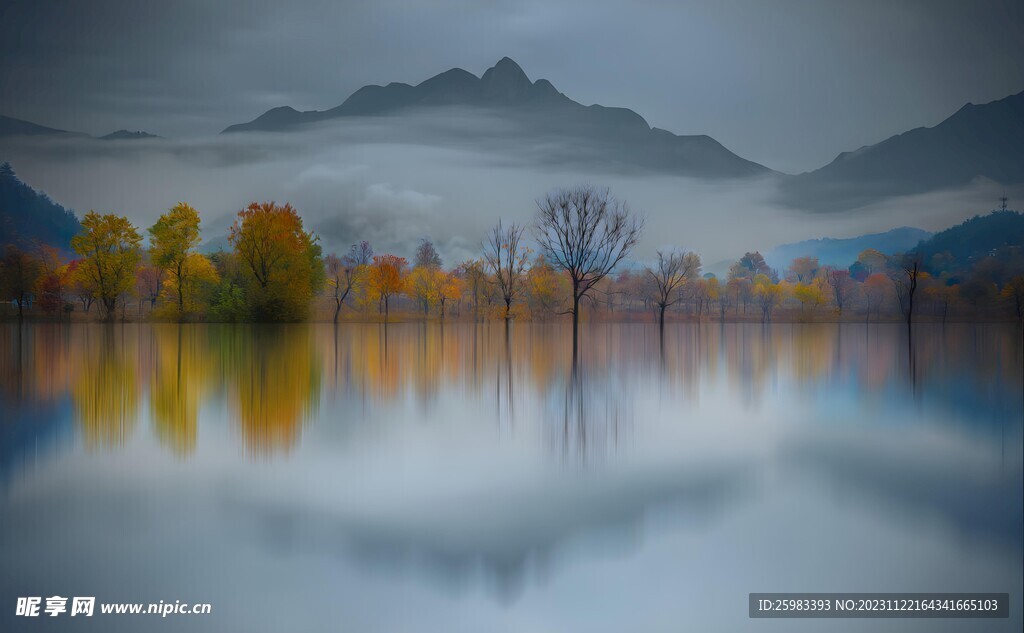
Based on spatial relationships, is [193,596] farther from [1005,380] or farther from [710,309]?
[710,309]

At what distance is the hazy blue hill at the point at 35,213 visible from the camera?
13275 centimetres

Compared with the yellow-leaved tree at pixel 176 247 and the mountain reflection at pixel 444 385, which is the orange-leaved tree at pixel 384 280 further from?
the mountain reflection at pixel 444 385

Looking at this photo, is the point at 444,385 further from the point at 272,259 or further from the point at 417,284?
the point at 417,284

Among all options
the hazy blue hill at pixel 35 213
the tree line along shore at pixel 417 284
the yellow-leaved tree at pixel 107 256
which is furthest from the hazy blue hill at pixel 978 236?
the hazy blue hill at pixel 35 213

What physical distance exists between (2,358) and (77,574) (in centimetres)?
1716

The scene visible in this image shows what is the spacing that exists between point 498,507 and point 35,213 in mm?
175068

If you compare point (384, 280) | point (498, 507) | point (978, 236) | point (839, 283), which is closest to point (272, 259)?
point (384, 280)

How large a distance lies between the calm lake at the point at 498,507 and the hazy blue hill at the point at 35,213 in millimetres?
147848

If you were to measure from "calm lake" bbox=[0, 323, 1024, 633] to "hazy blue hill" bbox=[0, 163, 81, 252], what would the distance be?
148 metres

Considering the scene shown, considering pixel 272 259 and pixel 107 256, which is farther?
pixel 107 256

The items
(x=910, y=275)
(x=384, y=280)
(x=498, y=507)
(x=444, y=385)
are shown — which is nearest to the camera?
(x=498, y=507)

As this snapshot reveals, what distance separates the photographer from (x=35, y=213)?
146625 millimetres

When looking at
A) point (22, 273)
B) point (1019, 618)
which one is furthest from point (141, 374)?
point (22, 273)
